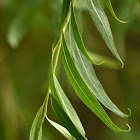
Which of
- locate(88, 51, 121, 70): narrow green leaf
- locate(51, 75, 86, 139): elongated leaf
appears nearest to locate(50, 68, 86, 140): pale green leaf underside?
locate(51, 75, 86, 139): elongated leaf

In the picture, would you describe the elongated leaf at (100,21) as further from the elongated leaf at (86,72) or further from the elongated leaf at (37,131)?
the elongated leaf at (37,131)

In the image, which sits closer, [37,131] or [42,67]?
[37,131]

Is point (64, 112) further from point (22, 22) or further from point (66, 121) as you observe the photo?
point (22, 22)

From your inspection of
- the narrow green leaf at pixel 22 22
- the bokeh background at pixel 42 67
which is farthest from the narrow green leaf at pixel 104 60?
the narrow green leaf at pixel 22 22

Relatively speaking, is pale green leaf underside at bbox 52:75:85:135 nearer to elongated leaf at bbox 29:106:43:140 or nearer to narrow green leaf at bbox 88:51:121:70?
elongated leaf at bbox 29:106:43:140

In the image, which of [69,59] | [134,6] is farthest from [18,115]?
[69,59]

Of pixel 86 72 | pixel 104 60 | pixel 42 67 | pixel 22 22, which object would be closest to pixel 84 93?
pixel 86 72

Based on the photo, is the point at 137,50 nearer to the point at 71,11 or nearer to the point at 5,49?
the point at 5,49
